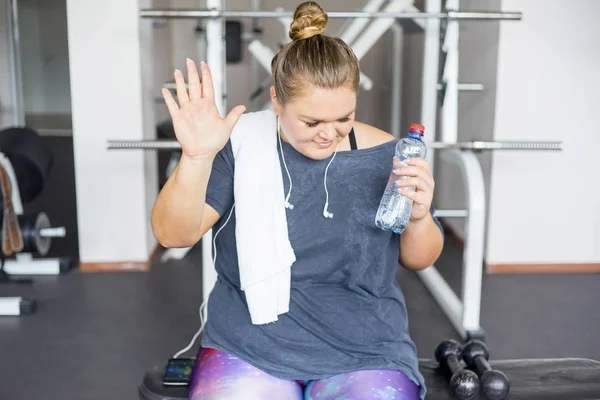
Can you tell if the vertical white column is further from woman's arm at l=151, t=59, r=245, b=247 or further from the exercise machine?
the exercise machine

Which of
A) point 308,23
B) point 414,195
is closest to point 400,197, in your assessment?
point 414,195

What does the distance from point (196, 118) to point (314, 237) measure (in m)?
0.35

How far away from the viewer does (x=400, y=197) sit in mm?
1227

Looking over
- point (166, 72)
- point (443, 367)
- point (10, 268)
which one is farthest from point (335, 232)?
point (166, 72)

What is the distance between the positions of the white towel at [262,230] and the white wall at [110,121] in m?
1.77

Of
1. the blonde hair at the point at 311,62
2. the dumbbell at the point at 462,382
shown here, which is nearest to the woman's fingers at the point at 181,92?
the blonde hair at the point at 311,62

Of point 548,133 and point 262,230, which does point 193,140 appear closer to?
point 262,230

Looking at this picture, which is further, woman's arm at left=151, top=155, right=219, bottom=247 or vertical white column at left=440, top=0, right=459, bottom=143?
vertical white column at left=440, top=0, right=459, bottom=143

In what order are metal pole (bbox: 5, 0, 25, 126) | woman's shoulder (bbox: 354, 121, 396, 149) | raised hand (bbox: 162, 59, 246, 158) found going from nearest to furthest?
raised hand (bbox: 162, 59, 246, 158), woman's shoulder (bbox: 354, 121, 396, 149), metal pole (bbox: 5, 0, 25, 126)

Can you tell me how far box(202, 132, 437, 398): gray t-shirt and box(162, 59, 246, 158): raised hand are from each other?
→ 0.19 m

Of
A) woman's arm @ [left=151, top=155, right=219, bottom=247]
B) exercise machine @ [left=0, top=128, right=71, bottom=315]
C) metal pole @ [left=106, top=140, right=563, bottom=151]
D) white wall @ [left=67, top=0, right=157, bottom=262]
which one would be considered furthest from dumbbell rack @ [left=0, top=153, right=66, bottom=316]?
woman's arm @ [left=151, top=155, right=219, bottom=247]

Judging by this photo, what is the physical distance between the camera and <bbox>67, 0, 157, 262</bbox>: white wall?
2.87m

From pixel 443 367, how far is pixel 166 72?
507 cm

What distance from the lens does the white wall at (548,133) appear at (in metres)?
2.94
